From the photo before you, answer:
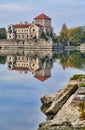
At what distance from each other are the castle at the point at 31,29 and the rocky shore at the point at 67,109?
13267 cm

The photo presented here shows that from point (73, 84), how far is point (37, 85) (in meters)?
12.1

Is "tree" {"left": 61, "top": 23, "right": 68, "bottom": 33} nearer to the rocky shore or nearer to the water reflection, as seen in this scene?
the water reflection

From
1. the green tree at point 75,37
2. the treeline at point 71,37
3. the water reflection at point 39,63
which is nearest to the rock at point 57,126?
the water reflection at point 39,63

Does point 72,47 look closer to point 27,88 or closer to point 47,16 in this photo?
point 47,16

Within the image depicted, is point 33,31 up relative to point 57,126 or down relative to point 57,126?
Answer: up

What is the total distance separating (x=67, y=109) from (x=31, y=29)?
144 m

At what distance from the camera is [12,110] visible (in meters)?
23.9

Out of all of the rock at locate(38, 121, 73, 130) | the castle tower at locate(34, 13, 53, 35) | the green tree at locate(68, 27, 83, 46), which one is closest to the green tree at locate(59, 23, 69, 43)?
the green tree at locate(68, 27, 83, 46)

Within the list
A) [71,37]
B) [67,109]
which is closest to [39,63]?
[67,109]

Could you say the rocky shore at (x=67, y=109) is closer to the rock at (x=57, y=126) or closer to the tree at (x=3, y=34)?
the rock at (x=57, y=126)

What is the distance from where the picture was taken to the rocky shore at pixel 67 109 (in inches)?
596

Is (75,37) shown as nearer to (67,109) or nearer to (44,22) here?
(44,22)

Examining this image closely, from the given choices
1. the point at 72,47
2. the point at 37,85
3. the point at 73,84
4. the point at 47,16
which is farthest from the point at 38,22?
the point at 73,84

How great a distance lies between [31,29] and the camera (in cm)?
16262
